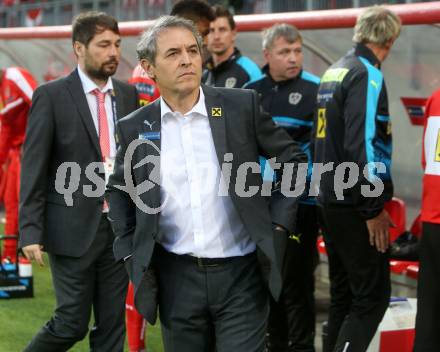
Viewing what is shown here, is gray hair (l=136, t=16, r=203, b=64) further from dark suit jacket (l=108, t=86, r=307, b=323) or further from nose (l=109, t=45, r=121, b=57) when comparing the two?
nose (l=109, t=45, r=121, b=57)

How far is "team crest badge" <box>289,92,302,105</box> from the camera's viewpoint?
638 centimetres

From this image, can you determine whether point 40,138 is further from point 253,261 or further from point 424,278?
point 424,278

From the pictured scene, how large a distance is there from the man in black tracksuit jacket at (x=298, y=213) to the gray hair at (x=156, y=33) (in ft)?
7.23

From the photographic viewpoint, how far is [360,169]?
5.44 m

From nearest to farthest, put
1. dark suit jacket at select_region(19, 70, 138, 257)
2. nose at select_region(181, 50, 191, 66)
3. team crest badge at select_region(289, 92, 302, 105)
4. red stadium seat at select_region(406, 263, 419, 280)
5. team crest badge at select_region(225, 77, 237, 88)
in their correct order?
nose at select_region(181, 50, 191, 66), dark suit jacket at select_region(19, 70, 138, 257), team crest badge at select_region(289, 92, 302, 105), red stadium seat at select_region(406, 263, 419, 280), team crest badge at select_region(225, 77, 237, 88)

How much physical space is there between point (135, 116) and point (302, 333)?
249 cm

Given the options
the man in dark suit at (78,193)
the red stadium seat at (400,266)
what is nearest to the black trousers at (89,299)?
the man in dark suit at (78,193)

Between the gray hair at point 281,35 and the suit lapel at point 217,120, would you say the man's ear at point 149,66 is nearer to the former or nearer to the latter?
the suit lapel at point 217,120

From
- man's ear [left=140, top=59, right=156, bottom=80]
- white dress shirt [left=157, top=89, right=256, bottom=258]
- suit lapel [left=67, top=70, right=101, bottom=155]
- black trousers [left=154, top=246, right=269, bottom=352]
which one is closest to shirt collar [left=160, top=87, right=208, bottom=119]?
white dress shirt [left=157, top=89, right=256, bottom=258]

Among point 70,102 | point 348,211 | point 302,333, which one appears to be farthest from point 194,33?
point 302,333

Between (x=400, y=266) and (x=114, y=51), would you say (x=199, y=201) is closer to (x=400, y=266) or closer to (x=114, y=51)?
(x=114, y=51)

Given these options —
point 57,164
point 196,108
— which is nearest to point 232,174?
point 196,108

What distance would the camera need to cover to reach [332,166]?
569cm

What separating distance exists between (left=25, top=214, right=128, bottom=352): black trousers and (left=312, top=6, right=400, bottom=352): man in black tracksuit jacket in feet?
4.03
